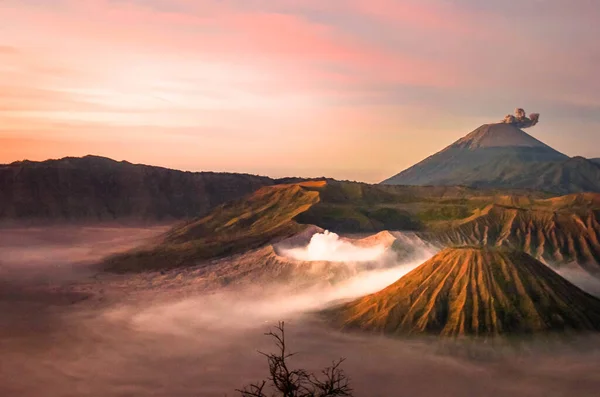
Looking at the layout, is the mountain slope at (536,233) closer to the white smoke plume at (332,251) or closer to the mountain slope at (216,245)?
the white smoke plume at (332,251)

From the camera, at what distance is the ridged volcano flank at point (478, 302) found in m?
99.9

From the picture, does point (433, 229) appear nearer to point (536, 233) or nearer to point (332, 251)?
point (536, 233)

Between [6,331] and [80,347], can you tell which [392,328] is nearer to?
[80,347]

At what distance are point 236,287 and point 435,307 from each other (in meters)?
52.2

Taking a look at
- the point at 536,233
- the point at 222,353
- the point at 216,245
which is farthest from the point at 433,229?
the point at 222,353

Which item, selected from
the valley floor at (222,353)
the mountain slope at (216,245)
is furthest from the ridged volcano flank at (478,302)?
the mountain slope at (216,245)

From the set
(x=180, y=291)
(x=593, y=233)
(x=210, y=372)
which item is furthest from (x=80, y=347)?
(x=593, y=233)

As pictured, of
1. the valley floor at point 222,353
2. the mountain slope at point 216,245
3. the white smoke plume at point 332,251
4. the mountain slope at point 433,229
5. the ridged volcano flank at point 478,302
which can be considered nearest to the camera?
the valley floor at point 222,353

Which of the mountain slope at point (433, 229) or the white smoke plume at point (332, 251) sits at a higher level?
the mountain slope at point (433, 229)

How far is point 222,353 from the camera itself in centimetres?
9538

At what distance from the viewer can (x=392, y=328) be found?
10175cm

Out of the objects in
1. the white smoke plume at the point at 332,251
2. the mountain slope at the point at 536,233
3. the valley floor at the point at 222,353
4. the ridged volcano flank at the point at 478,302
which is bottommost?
the valley floor at the point at 222,353

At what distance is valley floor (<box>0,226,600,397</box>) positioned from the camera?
80.2 metres

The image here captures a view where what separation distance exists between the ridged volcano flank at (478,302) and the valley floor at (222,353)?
380cm
